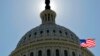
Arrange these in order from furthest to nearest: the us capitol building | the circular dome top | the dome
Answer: the dome → the circular dome top → the us capitol building

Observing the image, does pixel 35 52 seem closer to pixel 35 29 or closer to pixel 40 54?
pixel 40 54

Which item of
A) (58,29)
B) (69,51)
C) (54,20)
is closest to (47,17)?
(54,20)

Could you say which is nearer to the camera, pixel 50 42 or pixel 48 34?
pixel 50 42

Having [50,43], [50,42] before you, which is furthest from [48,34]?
[50,43]

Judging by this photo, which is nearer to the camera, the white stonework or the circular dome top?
the white stonework

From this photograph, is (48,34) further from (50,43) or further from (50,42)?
(50,43)

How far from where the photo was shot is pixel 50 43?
9631 cm

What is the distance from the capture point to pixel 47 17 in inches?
4274

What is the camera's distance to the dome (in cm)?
9838

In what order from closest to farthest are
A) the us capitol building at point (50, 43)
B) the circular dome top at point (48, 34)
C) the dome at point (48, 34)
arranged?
the us capitol building at point (50, 43) < the circular dome top at point (48, 34) < the dome at point (48, 34)

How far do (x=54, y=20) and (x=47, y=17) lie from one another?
6.07 ft

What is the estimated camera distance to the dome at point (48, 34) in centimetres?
9838

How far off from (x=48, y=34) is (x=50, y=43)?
351 centimetres

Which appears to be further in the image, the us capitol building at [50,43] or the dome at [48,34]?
the dome at [48,34]
